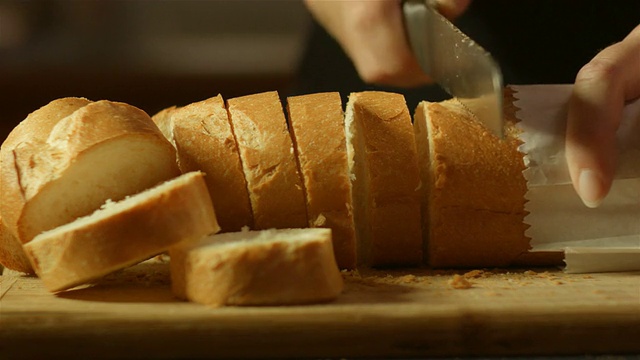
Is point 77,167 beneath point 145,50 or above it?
beneath

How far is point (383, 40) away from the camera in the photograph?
246 cm

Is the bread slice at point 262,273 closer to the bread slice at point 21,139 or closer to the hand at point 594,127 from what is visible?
the bread slice at point 21,139

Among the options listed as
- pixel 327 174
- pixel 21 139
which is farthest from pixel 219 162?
pixel 21 139

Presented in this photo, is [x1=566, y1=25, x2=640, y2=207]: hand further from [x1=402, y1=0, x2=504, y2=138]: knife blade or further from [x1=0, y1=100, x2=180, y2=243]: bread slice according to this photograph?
[x1=0, y1=100, x2=180, y2=243]: bread slice


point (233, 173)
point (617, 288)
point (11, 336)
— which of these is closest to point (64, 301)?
point (11, 336)

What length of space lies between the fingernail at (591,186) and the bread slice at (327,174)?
0.68 metres

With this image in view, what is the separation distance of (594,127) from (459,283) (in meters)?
0.63

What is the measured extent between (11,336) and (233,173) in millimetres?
748

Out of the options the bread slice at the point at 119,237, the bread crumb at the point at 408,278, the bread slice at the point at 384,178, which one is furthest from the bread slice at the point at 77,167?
the bread crumb at the point at 408,278

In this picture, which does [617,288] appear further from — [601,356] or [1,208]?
[1,208]

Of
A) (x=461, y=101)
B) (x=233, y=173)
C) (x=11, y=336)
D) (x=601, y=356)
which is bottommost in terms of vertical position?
(x=601, y=356)

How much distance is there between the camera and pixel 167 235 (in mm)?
1834

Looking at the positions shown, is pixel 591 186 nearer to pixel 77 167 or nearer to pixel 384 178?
pixel 384 178

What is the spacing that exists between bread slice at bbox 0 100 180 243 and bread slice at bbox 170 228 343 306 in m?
0.41
